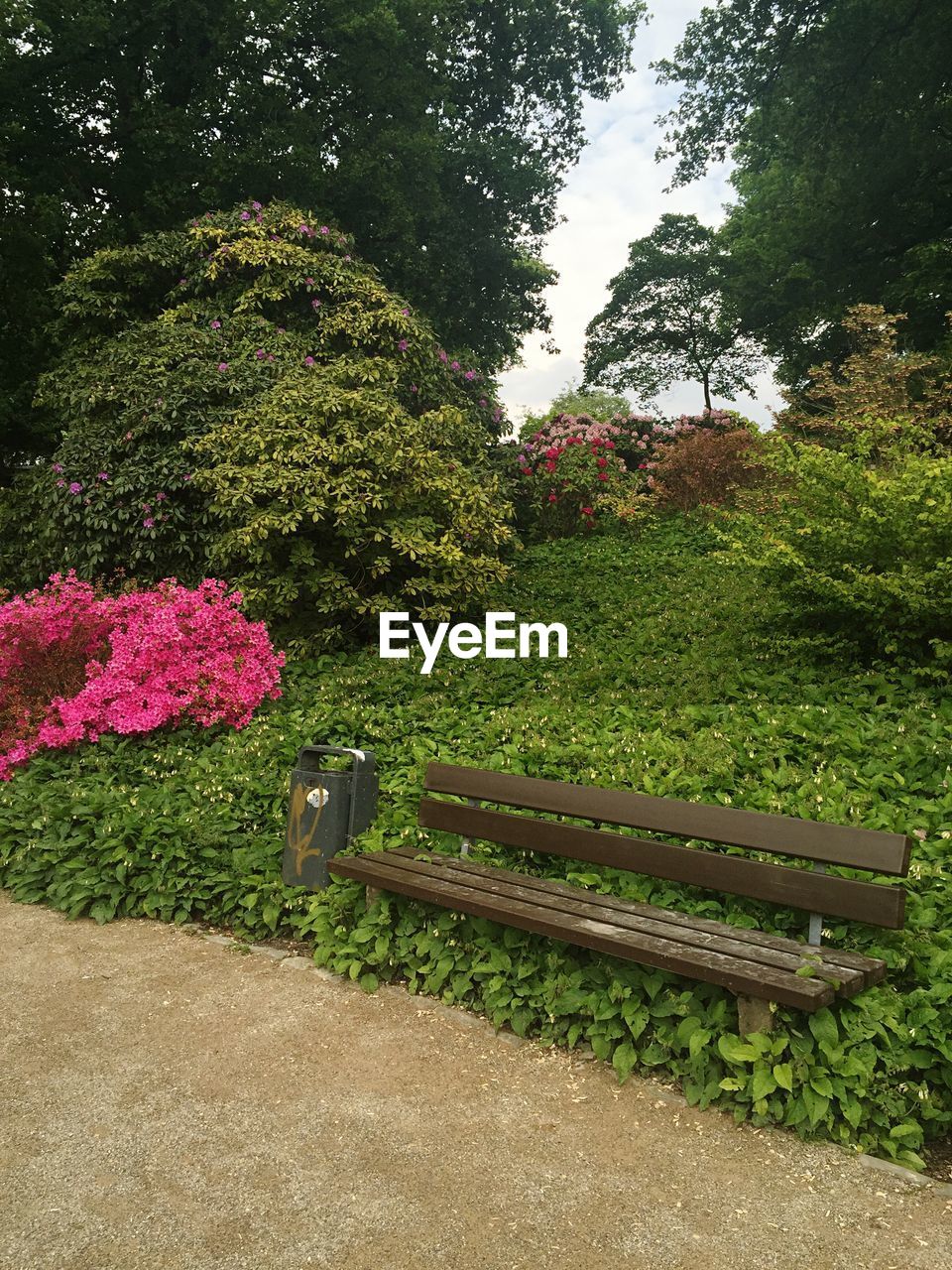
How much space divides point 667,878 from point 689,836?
17 centimetres

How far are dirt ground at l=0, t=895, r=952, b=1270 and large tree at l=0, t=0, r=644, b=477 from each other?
37.0 feet

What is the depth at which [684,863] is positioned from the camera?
3.31 meters

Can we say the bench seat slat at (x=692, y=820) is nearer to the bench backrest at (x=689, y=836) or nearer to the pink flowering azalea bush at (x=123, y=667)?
the bench backrest at (x=689, y=836)

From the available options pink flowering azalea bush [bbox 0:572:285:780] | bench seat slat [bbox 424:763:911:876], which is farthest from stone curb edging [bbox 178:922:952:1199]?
pink flowering azalea bush [bbox 0:572:285:780]

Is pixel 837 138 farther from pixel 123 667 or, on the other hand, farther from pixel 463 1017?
pixel 463 1017

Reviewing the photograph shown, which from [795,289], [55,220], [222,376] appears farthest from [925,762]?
[795,289]

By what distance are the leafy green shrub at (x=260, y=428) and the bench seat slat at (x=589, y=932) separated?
3999mm

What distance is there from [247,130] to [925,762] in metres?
14.7

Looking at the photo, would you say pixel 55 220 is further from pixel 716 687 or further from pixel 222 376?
pixel 716 687

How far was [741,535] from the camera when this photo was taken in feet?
34.2

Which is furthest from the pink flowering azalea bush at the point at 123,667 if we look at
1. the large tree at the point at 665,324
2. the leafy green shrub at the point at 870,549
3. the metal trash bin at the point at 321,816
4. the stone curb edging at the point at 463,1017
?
the large tree at the point at 665,324

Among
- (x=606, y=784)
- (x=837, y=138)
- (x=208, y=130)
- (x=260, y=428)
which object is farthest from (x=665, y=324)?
(x=606, y=784)

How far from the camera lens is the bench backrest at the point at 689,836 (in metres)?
2.90

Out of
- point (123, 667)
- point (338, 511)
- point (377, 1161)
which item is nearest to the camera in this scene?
point (377, 1161)
